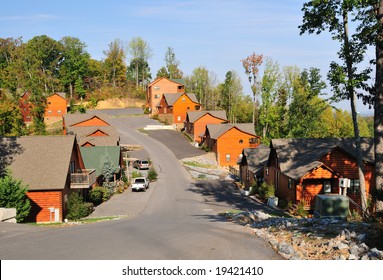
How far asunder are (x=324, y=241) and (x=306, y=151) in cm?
2626

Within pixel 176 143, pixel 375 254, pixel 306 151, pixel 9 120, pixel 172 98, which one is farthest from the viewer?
pixel 172 98

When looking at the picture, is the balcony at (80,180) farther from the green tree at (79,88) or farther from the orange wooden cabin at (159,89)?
the green tree at (79,88)

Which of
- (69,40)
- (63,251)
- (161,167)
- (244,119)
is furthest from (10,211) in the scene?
(69,40)

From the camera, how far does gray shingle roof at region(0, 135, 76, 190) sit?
3234 centimetres

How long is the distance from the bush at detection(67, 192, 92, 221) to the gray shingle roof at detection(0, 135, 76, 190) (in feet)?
6.60

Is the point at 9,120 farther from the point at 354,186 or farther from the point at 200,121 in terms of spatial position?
the point at 354,186

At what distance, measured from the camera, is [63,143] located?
118ft

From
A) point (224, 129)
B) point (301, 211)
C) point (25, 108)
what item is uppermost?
point (25, 108)

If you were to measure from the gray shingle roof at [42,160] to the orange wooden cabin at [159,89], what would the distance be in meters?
71.8

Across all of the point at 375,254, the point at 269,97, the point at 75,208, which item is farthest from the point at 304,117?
the point at 375,254

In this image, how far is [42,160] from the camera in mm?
34188

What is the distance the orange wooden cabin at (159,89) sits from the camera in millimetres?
108812

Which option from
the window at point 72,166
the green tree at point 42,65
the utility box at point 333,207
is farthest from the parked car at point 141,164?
the utility box at point 333,207

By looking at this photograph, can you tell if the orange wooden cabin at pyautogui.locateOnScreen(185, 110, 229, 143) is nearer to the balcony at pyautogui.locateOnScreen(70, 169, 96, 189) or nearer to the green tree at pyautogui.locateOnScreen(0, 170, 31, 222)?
the balcony at pyautogui.locateOnScreen(70, 169, 96, 189)
